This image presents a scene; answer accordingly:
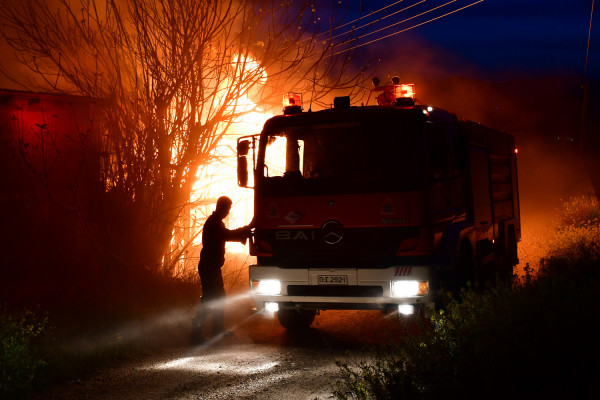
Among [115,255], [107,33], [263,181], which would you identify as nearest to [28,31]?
[107,33]

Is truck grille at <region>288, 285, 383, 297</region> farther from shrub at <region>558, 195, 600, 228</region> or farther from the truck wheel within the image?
shrub at <region>558, 195, 600, 228</region>

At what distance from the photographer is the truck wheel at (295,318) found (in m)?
9.60

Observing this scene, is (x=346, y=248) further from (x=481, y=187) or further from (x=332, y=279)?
(x=481, y=187)

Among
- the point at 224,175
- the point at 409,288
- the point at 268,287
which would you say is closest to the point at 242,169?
the point at 268,287

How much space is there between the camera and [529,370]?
4695 mm

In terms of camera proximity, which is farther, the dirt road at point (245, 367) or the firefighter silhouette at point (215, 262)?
the firefighter silhouette at point (215, 262)

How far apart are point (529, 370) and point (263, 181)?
4.72m

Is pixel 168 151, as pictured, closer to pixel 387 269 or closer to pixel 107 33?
pixel 107 33

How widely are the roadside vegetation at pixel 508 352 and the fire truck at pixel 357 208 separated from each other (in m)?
2.11

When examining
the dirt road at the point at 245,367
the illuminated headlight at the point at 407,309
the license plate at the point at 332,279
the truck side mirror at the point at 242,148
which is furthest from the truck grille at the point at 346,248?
the truck side mirror at the point at 242,148

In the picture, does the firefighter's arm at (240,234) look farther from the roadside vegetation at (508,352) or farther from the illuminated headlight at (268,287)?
the roadside vegetation at (508,352)

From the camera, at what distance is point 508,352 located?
4789 millimetres

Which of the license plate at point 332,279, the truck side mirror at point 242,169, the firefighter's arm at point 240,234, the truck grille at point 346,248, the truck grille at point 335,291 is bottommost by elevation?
the truck grille at point 335,291

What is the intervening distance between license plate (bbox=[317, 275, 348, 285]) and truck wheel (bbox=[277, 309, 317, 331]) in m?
1.25
